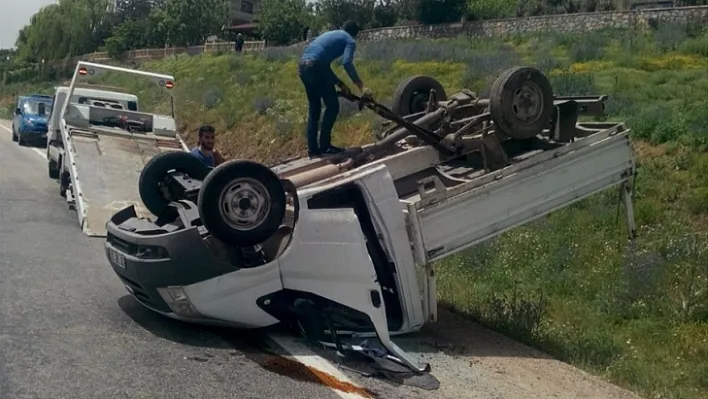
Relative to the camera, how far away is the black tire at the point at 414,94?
9.64 m

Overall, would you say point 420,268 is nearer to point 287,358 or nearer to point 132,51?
point 287,358

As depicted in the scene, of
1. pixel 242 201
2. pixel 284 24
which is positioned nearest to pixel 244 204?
pixel 242 201

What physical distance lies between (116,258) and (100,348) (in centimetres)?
94

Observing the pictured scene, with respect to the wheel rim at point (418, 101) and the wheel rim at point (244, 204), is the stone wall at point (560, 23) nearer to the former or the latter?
the wheel rim at point (418, 101)

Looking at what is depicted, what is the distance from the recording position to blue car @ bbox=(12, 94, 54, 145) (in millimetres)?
28328

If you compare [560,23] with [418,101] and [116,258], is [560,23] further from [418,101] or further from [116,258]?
[116,258]

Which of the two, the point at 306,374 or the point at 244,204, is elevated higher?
the point at 244,204

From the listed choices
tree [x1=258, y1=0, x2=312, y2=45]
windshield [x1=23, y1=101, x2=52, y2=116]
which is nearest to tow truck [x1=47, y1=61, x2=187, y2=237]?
windshield [x1=23, y1=101, x2=52, y2=116]

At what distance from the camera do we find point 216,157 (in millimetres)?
10828

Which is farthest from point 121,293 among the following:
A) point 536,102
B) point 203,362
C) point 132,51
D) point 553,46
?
point 132,51

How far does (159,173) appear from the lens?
8.23 meters

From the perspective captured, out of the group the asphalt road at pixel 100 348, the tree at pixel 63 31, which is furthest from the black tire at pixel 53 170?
the tree at pixel 63 31

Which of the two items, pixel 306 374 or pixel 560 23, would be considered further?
pixel 560 23

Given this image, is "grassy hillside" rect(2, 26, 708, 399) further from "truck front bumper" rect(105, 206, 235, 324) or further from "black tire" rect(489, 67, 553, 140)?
"truck front bumper" rect(105, 206, 235, 324)
